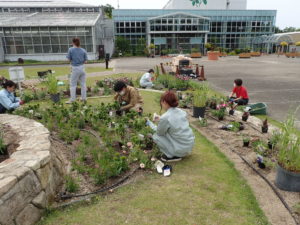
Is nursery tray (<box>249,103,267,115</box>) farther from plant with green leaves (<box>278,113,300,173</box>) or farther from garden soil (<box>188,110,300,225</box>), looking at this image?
plant with green leaves (<box>278,113,300,173</box>)

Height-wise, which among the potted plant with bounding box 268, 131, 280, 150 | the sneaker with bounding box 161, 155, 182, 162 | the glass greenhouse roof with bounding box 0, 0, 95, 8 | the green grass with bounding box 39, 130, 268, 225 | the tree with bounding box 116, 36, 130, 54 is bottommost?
the green grass with bounding box 39, 130, 268, 225

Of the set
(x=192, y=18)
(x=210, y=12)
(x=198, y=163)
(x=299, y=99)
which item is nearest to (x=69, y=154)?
(x=198, y=163)

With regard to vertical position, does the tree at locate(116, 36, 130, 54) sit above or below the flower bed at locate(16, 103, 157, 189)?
above

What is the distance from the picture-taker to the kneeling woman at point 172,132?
11.7 feet

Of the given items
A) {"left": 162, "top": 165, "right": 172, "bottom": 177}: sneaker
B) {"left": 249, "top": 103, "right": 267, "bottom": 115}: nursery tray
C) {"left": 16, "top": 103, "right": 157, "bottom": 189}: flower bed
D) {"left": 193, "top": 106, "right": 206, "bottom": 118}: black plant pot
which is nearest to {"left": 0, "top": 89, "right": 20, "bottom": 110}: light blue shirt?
{"left": 16, "top": 103, "right": 157, "bottom": 189}: flower bed

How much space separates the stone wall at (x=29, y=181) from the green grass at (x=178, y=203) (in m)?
0.21

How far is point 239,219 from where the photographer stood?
2529mm

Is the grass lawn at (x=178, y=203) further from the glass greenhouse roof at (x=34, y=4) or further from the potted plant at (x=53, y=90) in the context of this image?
the glass greenhouse roof at (x=34, y=4)

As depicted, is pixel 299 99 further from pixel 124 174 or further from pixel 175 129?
pixel 124 174

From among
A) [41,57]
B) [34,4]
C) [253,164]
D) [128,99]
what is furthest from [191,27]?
[253,164]

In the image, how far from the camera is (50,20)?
84.9 ft

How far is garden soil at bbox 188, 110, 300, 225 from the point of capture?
263 centimetres

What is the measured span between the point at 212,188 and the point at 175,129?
968 mm

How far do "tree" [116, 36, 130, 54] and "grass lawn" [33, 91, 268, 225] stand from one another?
33.3 m
